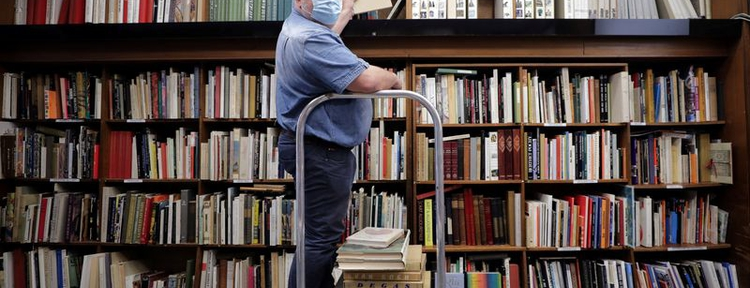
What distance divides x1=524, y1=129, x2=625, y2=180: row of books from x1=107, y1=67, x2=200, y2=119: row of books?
1925mm

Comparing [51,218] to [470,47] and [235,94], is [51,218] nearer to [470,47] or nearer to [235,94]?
[235,94]

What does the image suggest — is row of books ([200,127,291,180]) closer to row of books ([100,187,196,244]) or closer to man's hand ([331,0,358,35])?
row of books ([100,187,196,244])

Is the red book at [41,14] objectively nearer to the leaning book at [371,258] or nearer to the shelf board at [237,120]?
the shelf board at [237,120]

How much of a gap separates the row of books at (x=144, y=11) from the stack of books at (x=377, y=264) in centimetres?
156

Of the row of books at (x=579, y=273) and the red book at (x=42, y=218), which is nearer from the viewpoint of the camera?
the row of books at (x=579, y=273)

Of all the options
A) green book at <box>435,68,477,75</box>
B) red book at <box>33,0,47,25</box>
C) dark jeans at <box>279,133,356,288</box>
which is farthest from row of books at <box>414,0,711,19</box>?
red book at <box>33,0,47,25</box>

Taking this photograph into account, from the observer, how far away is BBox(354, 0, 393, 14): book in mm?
1905

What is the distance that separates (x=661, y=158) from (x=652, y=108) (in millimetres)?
297

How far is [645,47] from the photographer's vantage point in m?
2.23

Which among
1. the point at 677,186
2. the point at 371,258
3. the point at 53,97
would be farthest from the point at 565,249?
the point at 53,97

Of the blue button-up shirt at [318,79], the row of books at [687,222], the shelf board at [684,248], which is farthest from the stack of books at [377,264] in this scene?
the row of books at [687,222]

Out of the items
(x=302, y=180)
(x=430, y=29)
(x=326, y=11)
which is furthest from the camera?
(x=430, y=29)

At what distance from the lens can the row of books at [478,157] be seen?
7.23 feet

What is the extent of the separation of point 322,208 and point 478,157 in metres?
1.19
